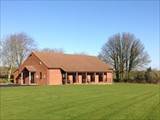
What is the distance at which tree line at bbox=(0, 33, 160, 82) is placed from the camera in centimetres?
8601

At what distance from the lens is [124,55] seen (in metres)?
92.8

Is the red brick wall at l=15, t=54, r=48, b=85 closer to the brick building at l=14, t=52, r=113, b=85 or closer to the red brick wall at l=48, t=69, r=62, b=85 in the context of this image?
the brick building at l=14, t=52, r=113, b=85

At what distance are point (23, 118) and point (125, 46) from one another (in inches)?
3099

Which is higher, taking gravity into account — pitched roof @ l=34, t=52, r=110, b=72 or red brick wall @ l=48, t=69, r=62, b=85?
pitched roof @ l=34, t=52, r=110, b=72

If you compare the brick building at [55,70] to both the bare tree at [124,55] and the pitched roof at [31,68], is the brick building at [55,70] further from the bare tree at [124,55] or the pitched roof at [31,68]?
the bare tree at [124,55]

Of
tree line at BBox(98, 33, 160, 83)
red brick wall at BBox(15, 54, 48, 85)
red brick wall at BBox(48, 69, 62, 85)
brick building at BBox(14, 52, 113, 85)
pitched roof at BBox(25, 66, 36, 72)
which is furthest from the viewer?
tree line at BBox(98, 33, 160, 83)

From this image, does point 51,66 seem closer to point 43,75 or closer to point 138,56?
point 43,75

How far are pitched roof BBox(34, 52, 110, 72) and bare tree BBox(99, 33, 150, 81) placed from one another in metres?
11.9

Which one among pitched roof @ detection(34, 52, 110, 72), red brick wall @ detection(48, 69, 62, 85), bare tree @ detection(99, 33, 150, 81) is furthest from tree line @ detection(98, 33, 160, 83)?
red brick wall @ detection(48, 69, 62, 85)

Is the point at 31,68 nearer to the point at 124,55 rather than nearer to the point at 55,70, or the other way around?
the point at 55,70

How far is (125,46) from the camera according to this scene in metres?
93.8

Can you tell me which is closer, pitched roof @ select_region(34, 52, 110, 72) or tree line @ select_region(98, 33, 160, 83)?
pitched roof @ select_region(34, 52, 110, 72)

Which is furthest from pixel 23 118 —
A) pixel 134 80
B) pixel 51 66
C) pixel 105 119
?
pixel 134 80

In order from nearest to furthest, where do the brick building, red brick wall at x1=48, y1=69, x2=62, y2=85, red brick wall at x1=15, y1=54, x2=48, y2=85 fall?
red brick wall at x1=48, y1=69, x2=62, y2=85 → red brick wall at x1=15, y1=54, x2=48, y2=85 → the brick building
